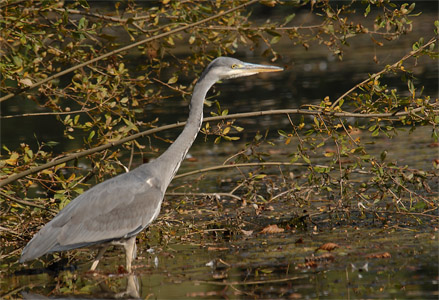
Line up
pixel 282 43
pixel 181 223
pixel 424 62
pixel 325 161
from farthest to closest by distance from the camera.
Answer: pixel 282 43
pixel 424 62
pixel 325 161
pixel 181 223

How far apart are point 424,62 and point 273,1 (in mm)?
13081

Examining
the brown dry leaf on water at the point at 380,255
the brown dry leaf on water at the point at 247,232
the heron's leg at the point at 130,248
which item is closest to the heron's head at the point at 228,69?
the brown dry leaf on water at the point at 247,232

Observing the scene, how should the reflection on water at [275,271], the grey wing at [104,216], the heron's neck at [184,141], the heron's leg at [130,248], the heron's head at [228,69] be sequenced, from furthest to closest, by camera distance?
the heron's head at [228,69]
the heron's neck at [184,141]
the heron's leg at [130,248]
the grey wing at [104,216]
the reflection on water at [275,271]

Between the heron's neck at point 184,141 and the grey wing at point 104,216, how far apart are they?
0.16m

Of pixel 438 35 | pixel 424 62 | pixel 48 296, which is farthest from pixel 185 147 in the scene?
pixel 424 62

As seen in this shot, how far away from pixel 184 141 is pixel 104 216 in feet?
3.15

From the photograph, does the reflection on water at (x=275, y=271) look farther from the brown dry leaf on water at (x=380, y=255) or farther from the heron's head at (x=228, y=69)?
the heron's head at (x=228, y=69)

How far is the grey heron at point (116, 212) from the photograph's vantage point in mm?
6031

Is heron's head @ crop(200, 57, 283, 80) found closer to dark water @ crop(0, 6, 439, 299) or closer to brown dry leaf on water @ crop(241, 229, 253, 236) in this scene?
dark water @ crop(0, 6, 439, 299)

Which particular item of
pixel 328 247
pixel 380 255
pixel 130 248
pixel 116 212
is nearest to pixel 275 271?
pixel 328 247

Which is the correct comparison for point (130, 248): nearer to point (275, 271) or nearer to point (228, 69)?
point (275, 271)

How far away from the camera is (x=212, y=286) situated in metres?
5.45

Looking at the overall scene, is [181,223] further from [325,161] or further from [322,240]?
[325,161]

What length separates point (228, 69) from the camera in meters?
6.81
